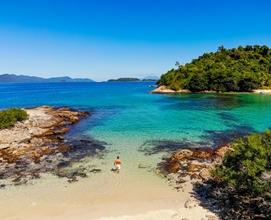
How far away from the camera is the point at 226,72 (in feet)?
322

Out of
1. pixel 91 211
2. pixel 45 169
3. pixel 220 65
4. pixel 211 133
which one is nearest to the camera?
pixel 91 211

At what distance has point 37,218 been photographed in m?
16.0

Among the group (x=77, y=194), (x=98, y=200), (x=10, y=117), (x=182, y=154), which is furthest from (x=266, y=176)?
(x=10, y=117)

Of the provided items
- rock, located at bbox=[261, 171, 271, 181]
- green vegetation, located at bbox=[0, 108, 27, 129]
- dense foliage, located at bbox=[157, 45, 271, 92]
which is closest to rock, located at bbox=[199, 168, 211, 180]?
rock, located at bbox=[261, 171, 271, 181]

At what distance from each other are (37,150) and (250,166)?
2031 cm

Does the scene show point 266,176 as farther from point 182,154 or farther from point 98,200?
point 182,154

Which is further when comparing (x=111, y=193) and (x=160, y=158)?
(x=160, y=158)

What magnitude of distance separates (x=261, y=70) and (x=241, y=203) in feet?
346

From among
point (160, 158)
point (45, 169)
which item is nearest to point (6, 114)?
point (45, 169)

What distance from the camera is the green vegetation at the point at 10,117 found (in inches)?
1550

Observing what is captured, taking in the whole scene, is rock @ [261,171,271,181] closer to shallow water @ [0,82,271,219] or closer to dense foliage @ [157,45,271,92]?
shallow water @ [0,82,271,219]

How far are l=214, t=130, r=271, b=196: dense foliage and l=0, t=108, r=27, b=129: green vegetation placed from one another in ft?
99.1

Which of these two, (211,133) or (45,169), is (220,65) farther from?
(45,169)

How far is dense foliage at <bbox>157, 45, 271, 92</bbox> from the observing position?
9850cm
